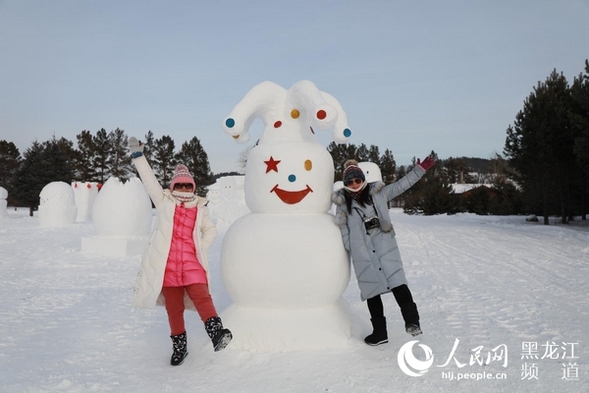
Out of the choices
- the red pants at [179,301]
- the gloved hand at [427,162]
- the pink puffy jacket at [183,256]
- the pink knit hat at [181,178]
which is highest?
the gloved hand at [427,162]

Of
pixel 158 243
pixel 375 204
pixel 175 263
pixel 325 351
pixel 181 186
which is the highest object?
pixel 181 186

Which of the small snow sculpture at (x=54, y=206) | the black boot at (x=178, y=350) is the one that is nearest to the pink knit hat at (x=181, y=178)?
the black boot at (x=178, y=350)

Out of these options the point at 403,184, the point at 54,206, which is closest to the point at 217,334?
the point at 403,184

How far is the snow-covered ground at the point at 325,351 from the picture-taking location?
10.1 feet

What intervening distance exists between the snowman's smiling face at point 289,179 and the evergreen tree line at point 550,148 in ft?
54.8

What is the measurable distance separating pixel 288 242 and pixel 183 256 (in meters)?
0.89

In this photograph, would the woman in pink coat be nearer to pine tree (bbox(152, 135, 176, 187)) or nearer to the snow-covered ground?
the snow-covered ground

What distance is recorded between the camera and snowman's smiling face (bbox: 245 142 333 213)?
391cm

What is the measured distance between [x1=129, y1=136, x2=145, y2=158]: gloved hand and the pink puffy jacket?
21.4 inches

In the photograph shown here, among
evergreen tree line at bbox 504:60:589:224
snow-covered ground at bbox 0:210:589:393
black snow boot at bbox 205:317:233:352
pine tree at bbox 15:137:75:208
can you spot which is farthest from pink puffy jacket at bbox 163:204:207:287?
pine tree at bbox 15:137:75:208

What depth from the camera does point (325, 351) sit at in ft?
11.9

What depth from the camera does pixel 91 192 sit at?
907 inches

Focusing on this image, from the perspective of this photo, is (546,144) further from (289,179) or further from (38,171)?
(38,171)

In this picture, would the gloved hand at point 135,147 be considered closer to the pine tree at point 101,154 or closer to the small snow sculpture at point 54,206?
the small snow sculpture at point 54,206
